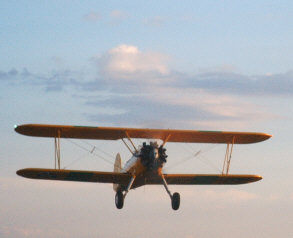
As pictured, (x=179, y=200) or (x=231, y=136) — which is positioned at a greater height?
(x=231, y=136)

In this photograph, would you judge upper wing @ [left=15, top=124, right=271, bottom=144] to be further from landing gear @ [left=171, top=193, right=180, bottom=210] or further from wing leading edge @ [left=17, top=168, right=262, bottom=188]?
landing gear @ [left=171, top=193, right=180, bottom=210]

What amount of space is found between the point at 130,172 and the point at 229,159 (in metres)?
4.89

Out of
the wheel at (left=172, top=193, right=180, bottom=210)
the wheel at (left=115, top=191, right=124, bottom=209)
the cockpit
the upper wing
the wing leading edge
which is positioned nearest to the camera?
the cockpit

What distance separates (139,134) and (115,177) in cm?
221

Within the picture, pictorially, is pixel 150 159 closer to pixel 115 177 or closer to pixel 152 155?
pixel 152 155

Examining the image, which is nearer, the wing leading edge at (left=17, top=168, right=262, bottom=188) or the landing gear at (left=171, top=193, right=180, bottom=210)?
the landing gear at (left=171, top=193, right=180, bottom=210)

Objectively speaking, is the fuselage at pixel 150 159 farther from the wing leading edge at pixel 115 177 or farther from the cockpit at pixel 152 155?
the wing leading edge at pixel 115 177

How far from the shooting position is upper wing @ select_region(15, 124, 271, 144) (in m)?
27.5

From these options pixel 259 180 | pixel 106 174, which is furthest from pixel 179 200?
pixel 259 180

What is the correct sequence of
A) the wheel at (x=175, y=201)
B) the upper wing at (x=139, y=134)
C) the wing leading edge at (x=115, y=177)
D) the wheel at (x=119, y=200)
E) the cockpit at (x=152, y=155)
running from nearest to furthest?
the cockpit at (x=152, y=155) → the wheel at (x=175, y=201) → the wheel at (x=119, y=200) → the wing leading edge at (x=115, y=177) → the upper wing at (x=139, y=134)

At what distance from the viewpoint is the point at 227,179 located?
29.2m

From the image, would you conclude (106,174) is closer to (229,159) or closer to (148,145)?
(148,145)

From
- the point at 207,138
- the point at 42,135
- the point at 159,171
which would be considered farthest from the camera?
the point at 207,138

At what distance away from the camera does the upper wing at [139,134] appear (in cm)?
2755
